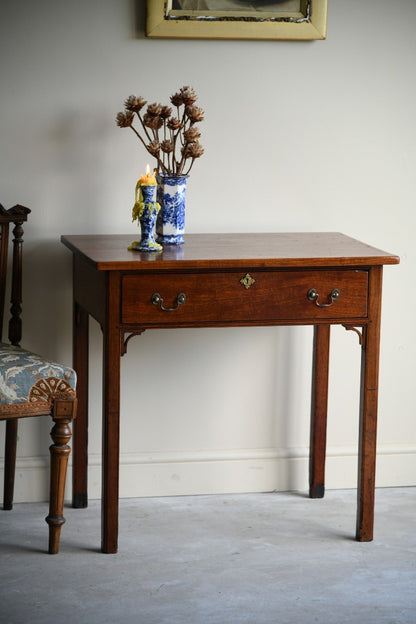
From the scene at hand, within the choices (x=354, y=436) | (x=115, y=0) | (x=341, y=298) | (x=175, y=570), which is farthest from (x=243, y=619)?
(x=115, y=0)

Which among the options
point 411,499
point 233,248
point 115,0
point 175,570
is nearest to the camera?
point 175,570

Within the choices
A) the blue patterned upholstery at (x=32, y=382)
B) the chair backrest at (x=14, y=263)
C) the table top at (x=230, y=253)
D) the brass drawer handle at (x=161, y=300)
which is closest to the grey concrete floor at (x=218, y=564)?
the blue patterned upholstery at (x=32, y=382)

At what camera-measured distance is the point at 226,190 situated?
2.96 m

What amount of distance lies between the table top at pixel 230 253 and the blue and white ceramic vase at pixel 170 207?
0.15 feet

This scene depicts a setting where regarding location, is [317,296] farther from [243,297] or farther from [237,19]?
[237,19]

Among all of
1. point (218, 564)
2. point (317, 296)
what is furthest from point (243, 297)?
point (218, 564)

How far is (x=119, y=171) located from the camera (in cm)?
289

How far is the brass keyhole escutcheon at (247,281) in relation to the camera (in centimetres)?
246

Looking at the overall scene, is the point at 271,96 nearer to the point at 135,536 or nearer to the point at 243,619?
the point at 135,536

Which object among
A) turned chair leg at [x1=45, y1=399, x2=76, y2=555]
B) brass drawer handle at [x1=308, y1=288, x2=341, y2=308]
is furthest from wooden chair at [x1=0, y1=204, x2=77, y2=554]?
brass drawer handle at [x1=308, y1=288, x2=341, y2=308]

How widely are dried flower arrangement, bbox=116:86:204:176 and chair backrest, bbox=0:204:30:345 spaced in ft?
1.34

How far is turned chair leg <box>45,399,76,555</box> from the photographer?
95.7 inches

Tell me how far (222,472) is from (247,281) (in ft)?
2.79

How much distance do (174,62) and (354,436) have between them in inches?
53.7
